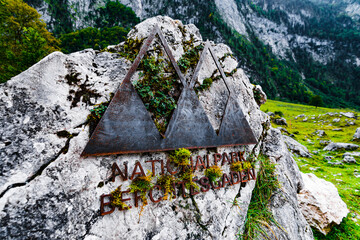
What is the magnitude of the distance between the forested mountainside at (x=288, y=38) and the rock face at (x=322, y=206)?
2839 inches

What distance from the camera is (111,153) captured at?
2514mm

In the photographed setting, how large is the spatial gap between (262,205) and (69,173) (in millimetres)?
4582

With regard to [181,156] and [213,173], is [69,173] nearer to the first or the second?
[181,156]

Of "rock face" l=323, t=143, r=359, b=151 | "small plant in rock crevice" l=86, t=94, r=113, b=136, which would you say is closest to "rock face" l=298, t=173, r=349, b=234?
"small plant in rock crevice" l=86, t=94, r=113, b=136

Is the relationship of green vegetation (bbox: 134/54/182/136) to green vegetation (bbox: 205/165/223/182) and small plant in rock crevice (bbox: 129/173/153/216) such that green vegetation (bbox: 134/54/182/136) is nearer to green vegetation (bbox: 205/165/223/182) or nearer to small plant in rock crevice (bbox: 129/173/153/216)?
small plant in rock crevice (bbox: 129/173/153/216)

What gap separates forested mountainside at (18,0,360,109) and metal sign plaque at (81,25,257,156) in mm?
70312

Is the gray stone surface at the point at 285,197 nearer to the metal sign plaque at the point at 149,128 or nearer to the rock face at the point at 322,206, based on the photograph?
the rock face at the point at 322,206

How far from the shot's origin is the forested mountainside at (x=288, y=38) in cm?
8656

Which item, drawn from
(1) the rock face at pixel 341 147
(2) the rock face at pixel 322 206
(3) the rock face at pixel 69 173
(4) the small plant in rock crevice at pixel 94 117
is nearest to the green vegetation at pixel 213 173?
(3) the rock face at pixel 69 173

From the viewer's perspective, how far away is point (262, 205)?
13.3 feet

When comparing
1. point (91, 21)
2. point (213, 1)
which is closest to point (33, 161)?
point (91, 21)

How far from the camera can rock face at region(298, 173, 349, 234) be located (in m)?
4.49

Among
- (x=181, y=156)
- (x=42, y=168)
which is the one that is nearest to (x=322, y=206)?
→ (x=181, y=156)

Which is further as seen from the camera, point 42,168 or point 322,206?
point 322,206
